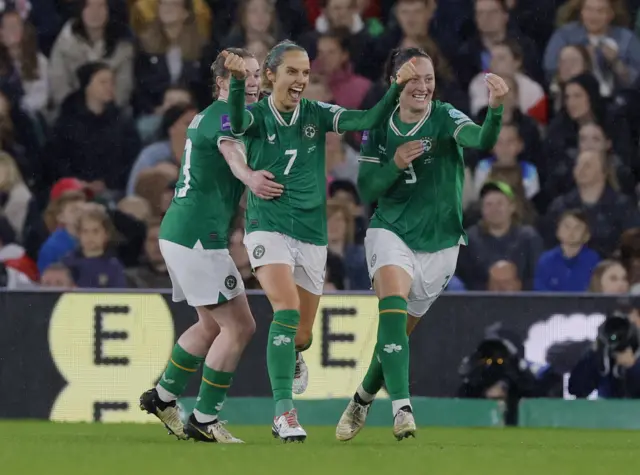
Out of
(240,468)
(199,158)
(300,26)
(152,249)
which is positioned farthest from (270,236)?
(300,26)

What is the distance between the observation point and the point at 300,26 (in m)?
14.3

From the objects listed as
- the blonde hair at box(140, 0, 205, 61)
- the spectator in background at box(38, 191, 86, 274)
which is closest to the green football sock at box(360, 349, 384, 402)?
the spectator in background at box(38, 191, 86, 274)

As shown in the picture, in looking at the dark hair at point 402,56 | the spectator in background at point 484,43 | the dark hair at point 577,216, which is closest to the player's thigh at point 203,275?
the dark hair at point 402,56

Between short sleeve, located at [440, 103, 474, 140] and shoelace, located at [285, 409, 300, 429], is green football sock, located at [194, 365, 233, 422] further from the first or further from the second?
short sleeve, located at [440, 103, 474, 140]

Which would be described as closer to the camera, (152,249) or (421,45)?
(152,249)

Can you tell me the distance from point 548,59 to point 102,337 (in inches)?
197

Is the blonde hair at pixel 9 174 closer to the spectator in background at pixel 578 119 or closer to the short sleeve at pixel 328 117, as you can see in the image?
the spectator in background at pixel 578 119

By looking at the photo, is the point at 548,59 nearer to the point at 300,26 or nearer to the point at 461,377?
the point at 300,26

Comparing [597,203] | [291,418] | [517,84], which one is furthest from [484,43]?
[291,418]

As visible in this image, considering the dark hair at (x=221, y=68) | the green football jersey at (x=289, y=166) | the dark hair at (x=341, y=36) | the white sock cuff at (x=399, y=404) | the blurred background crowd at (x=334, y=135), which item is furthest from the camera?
the dark hair at (x=341, y=36)

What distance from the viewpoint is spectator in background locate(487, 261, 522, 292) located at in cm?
1212

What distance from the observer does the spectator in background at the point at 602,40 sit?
13.6m

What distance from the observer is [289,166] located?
345 inches

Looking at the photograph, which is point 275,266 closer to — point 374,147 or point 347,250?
point 374,147
